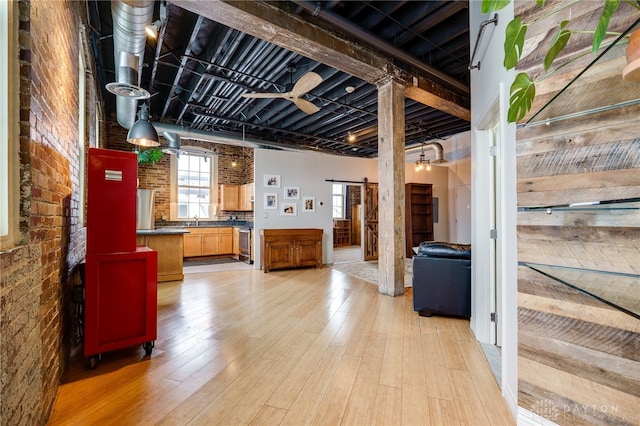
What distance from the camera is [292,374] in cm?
224

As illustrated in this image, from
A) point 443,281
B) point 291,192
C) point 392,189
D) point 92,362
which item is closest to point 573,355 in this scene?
point 443,281

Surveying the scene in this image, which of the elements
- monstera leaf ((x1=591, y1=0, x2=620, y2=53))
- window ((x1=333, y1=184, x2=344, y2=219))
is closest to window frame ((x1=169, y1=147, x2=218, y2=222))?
window ((x1=333, y1=184, x2=344, y2=219))

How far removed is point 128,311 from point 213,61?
3.94m

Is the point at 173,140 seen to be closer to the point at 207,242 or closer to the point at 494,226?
the point at 207,242

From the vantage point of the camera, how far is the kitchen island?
17.6ft

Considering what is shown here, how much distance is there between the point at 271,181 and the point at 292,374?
206 inches

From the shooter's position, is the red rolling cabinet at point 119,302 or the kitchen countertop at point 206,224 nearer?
the red rolling cabinet at point 119,302

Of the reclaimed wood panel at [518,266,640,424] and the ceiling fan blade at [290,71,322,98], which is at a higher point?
the ceiling fan blade at [290,71,322,98]

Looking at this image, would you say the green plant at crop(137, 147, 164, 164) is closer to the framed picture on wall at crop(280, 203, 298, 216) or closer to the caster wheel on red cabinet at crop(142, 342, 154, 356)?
the framed picture on wall at crop(280, 203, 298, 216)

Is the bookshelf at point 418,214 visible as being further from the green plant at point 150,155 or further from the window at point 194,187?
the green plant at point 150,155

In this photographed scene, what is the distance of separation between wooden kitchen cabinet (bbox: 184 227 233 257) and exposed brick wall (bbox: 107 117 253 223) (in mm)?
1035

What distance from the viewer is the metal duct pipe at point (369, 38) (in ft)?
11.0

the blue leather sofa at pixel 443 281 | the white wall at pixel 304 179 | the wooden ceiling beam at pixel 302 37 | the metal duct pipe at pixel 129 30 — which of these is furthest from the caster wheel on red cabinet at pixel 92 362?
the white wall at pixel 304 179

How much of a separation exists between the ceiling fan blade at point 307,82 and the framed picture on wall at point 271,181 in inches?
111
